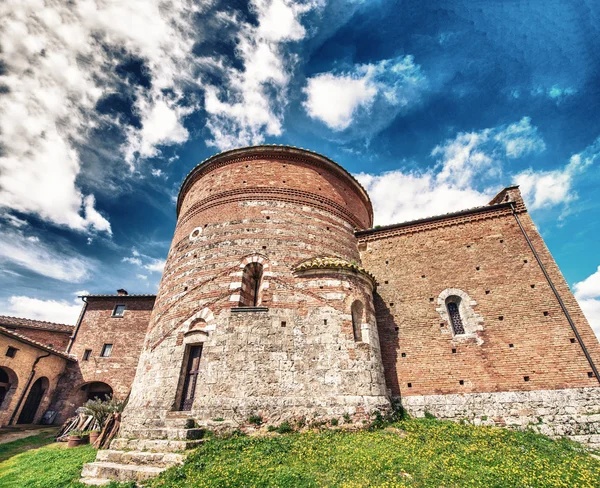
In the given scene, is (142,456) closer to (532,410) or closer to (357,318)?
(357,318)

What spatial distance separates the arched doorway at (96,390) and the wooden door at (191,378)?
44.7 ft

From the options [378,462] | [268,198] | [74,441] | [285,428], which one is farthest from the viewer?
[268,198]

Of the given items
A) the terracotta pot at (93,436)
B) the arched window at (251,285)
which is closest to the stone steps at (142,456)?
the arched window at (251,285)

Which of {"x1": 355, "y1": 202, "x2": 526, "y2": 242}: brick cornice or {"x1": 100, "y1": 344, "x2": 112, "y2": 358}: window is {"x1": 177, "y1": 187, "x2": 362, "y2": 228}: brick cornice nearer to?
{"x1": 355, "y1": 202, "x2": 526, "y2": 242}: brick cornice

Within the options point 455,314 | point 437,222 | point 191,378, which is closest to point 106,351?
point 191,378

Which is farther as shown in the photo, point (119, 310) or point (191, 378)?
point (119, 310)

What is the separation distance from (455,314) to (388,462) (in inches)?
296

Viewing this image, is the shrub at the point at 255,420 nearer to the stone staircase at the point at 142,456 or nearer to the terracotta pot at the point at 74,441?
the stone staircase at the point at 142,456

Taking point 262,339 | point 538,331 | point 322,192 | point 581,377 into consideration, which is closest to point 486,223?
point 538,331

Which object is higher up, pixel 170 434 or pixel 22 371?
pixel 22 371

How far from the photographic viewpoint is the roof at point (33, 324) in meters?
21.9

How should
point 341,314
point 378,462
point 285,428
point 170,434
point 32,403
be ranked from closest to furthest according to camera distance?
1. point 378,462
2. point 170,434
3. point 285,428
4. point 341,314
5. point 32,403

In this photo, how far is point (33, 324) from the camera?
74.7ft

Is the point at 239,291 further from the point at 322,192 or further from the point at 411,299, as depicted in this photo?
the point at 411,299
